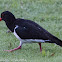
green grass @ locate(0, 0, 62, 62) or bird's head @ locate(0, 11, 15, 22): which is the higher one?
bird's head @ locate(0, 11, 15, 22)

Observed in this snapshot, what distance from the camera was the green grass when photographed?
25.5 feet

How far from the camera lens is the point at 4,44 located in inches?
362

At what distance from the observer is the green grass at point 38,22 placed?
7781 mm

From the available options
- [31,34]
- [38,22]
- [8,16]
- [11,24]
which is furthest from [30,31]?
[38,22]

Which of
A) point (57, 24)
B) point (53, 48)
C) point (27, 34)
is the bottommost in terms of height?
point (57, 24)

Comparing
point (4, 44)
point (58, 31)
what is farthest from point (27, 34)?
point (58, 31)

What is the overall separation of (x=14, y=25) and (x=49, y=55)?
1.58 m

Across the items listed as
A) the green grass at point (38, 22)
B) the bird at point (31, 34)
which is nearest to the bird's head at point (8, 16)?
the bird at point (31, 34)

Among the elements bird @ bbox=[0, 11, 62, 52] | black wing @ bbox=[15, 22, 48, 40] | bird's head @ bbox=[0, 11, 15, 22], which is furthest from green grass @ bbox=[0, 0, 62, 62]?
bird's head @ bbox=[0, 11, 15, 22]

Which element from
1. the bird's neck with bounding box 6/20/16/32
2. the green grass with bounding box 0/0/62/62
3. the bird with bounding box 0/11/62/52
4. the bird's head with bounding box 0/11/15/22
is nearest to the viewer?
the green grass with bounding box 0/0/62/62

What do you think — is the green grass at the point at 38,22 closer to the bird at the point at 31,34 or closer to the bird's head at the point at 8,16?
the bird at the point at 31,34

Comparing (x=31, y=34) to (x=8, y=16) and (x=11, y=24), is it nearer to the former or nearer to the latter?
(x=11, y=24)

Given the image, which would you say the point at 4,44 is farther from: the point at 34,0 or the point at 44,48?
the point at 34,0

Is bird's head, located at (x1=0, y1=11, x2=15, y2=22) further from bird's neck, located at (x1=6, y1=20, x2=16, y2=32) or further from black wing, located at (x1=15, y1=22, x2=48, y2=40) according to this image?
black wing, located at (x1=15, y1=22, x2=48, y2=40)
